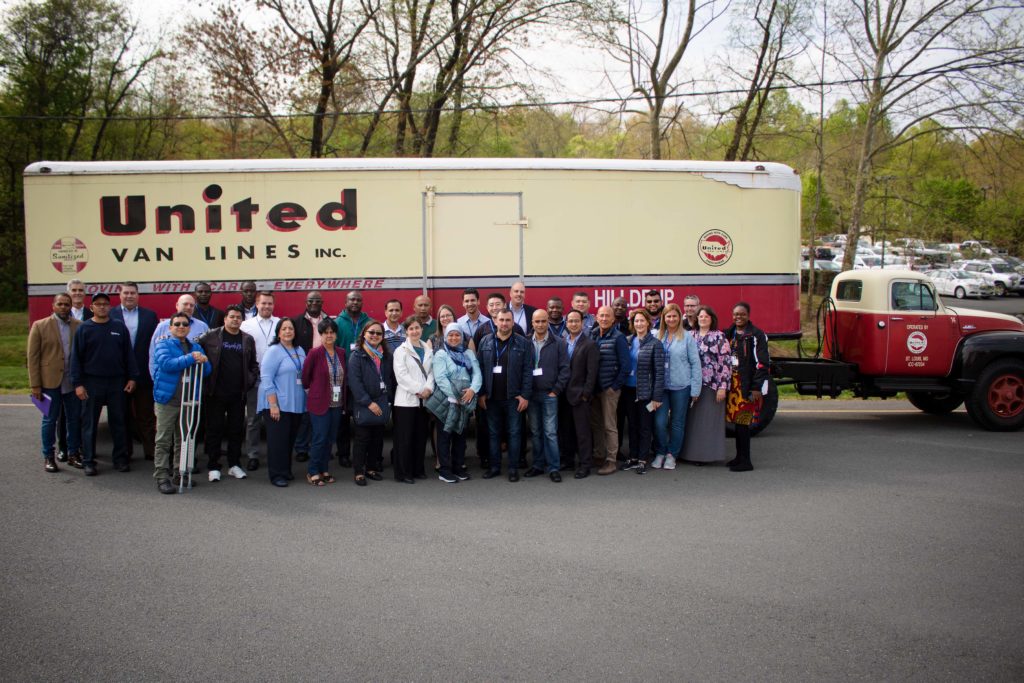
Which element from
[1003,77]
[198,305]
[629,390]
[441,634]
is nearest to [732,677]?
[441,634]

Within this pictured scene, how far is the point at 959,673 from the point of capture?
13.1ft

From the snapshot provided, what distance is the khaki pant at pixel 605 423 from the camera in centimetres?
806

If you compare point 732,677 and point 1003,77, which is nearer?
point 732,677

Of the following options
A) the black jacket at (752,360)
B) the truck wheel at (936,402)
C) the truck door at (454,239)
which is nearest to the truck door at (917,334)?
the truck wheel at (936,402)

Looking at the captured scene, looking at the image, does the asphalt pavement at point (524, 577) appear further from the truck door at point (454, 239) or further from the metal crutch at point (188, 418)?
the truck door at point (454, 239)

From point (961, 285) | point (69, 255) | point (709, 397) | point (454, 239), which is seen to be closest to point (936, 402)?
point (709, 397)

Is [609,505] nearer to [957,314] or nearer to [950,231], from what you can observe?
[957,314]

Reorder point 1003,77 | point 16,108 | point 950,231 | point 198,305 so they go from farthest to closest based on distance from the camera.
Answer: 1. point 16,108
2. point 950,231
3. point 1003,77
4. point 198,305

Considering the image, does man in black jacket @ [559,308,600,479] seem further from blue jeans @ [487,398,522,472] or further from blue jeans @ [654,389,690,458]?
blue jeans @ [654,389,690,458]

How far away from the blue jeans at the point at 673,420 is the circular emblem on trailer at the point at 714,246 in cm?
229

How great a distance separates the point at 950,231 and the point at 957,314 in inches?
605

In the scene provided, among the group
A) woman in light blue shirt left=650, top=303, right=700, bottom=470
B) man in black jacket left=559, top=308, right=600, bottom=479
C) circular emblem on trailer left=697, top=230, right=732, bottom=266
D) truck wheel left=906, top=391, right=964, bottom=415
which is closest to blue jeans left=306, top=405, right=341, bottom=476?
man in black jacket left=559, top=308, right=600, bottom=479

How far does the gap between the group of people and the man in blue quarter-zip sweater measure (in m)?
0.01

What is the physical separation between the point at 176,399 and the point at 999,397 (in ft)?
31.6
